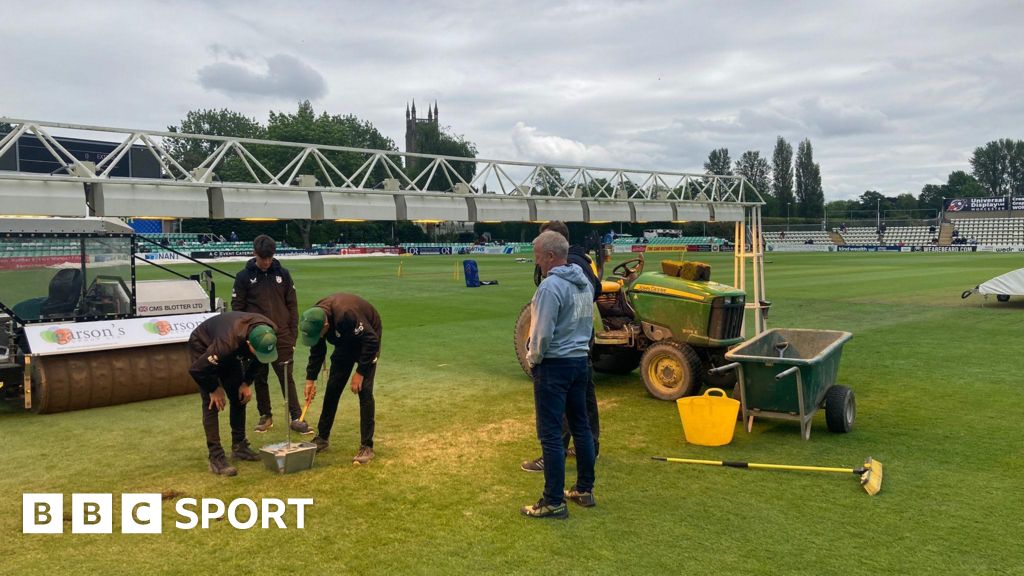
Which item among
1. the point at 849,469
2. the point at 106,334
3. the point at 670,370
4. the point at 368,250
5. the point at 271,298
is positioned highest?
the point at 271,298

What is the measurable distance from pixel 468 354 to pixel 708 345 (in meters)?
4.38

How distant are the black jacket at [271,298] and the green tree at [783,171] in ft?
346

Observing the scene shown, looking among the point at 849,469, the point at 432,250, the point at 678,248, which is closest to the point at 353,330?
the point at 849,469

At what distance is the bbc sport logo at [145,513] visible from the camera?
4.78 meters

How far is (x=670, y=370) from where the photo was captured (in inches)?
325

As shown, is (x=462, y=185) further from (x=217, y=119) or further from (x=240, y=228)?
(x=217, y=119)

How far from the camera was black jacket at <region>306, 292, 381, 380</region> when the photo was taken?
5930 mm

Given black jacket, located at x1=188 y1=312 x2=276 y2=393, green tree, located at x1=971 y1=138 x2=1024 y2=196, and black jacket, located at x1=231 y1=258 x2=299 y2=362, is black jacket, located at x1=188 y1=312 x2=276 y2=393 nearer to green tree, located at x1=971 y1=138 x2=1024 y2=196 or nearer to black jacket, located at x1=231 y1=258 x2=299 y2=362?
black jacket, located at x1=231 y1=258 x2=299 y2=362

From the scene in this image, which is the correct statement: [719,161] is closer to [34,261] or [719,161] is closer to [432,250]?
[432,250]

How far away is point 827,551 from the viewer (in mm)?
4320

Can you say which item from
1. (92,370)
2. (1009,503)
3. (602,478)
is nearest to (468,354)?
(92,370)

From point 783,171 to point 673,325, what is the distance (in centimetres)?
10516

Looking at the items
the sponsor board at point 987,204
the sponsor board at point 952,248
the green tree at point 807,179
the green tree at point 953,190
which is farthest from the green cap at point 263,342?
the green tree at point 953,190

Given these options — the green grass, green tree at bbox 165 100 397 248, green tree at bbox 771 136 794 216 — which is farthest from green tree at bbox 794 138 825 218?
the green grass
